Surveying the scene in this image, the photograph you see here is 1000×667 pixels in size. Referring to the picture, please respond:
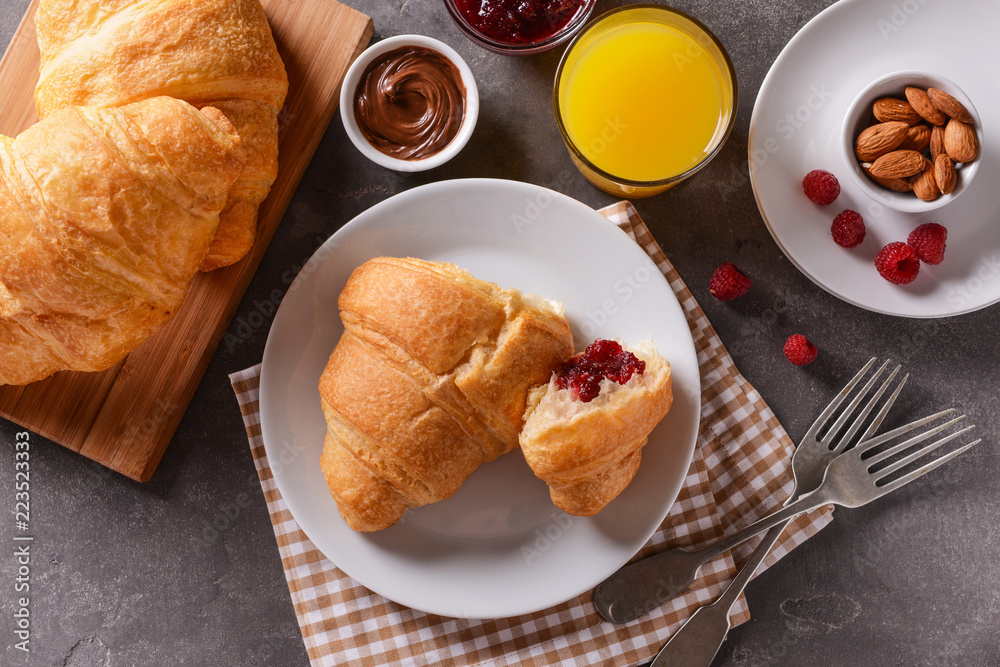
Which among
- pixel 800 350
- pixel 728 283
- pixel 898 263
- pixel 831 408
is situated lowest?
pixel 831 408

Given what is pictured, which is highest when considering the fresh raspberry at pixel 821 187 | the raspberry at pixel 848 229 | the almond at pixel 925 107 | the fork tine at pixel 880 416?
the almond at pixel 925 107

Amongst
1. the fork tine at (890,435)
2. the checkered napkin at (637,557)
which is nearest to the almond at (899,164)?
the checkered napkin at (637,557)

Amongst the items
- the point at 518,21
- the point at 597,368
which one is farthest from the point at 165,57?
the point at 597,368

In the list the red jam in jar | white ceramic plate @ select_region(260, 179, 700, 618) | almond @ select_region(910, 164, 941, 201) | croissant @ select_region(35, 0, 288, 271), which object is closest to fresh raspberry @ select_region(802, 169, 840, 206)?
almond @ select_region(910, 164, 941, 201)

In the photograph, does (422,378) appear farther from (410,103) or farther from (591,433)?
(410,103)

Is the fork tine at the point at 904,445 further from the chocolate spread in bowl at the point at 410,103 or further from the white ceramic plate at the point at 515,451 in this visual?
the chocolate spread in bowl at the point at 410,103
